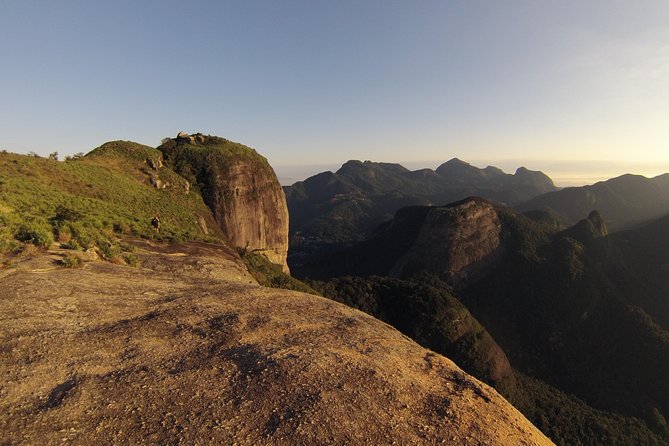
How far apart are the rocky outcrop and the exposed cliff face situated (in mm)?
56217

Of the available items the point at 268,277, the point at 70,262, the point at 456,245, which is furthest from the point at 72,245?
the point at 456,245

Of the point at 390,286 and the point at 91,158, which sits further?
the point at 390,286

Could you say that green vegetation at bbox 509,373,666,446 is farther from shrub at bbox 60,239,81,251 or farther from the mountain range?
shrub at bbox 60,239,81,251

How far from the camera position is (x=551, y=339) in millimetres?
88312

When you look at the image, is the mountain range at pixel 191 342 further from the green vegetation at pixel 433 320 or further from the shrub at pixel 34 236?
the green vegetation at pixel 433 320

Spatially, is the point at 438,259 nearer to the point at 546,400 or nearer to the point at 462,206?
the point at 462,206

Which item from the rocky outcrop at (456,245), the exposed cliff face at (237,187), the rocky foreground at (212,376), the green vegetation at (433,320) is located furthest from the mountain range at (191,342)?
the rocky outcrop at (456,245)

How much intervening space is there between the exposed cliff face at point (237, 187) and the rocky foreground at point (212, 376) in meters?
42.1

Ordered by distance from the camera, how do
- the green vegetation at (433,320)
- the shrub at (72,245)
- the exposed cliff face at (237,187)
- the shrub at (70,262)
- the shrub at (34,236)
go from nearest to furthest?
the shrub at (70,262) < the shrub at (34,236) < the shrub at (72,245) < the exposed cliff face at (237,187) < the green vegetation at (433,320)

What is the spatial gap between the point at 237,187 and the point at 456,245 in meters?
73.9

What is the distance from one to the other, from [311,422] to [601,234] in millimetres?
142653

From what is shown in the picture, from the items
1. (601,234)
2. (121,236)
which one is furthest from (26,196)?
(601,234)

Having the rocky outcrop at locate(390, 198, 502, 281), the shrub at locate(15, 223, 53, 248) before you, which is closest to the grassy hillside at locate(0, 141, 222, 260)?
the shrub at locate(15, 223, 53, 248)

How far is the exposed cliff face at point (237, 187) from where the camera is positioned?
57.8 metres
